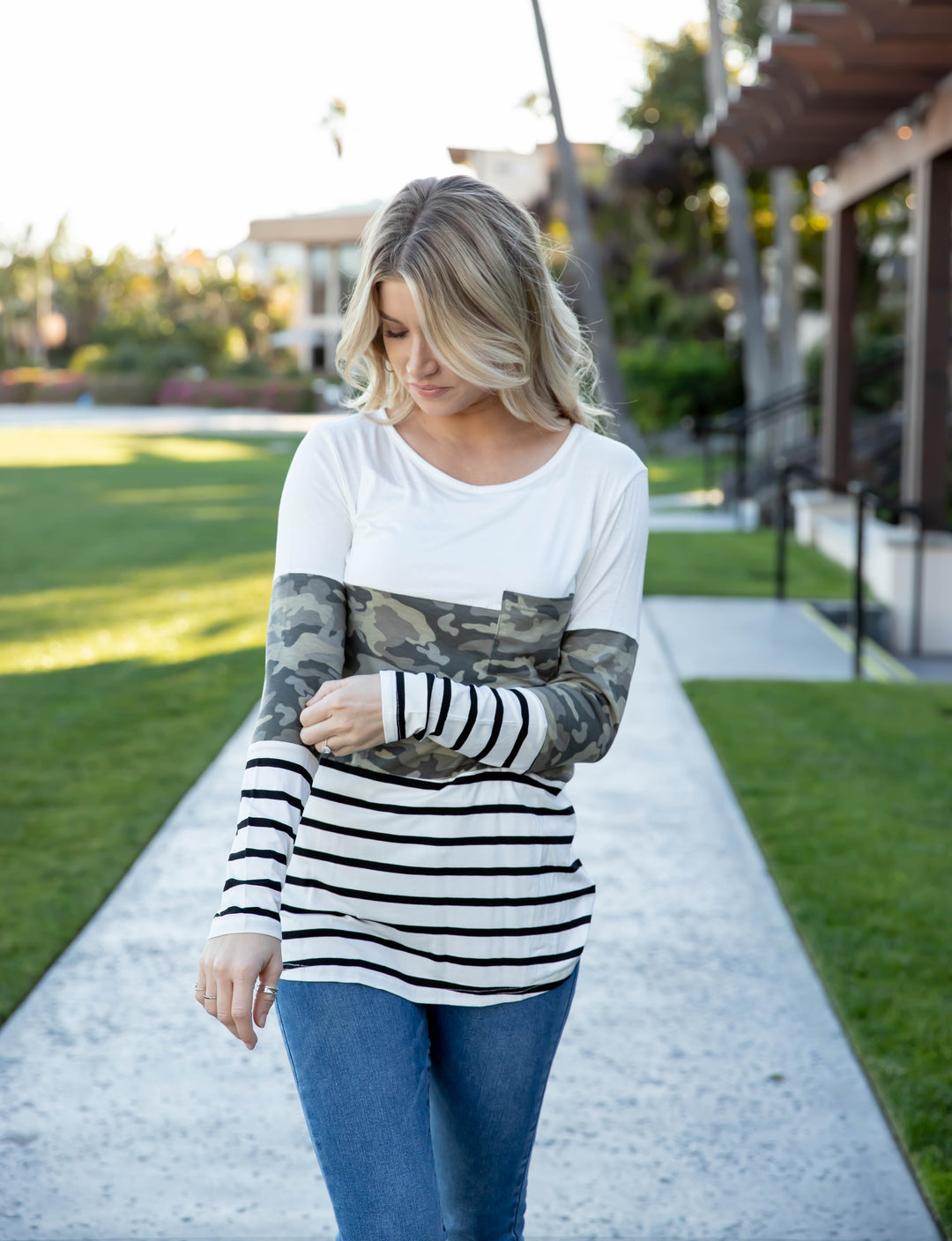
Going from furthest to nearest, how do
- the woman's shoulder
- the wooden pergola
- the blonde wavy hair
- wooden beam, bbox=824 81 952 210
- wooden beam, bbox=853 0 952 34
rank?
wooden beam, bbox=824 81 952 210 → the wooden pergola → wooden beam, bbox=853 0 952 34 → the woman's shoulder → the blonde wavy hair

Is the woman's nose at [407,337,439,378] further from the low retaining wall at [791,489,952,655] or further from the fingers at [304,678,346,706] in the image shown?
the low retaining wall at [791,489,952,655]

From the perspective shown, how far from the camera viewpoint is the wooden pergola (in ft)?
25.8

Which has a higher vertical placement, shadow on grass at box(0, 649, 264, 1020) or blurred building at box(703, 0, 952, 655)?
blurred building at box(703, 0, 952, 655)

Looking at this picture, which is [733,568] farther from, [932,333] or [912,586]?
[932,333]

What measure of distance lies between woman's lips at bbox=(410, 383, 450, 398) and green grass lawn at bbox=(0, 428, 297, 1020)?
2.41m

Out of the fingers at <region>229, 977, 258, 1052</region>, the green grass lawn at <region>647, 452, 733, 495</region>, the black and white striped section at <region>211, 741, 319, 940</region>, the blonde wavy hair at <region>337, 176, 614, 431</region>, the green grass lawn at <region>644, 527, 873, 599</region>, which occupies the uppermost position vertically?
the blonde wavy hair at <region>337, 176, 614, 431</region>

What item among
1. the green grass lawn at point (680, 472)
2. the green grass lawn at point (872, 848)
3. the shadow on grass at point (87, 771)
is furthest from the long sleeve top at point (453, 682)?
the green grass lawn at point (680, 472)

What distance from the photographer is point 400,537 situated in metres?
1.75

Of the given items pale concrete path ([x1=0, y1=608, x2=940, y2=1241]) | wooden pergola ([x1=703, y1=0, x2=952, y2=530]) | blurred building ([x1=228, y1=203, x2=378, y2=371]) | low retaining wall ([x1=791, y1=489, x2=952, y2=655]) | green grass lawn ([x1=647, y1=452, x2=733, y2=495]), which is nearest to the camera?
pale concrete path ([x1=0, y1=608, x2=940, y2=1241])

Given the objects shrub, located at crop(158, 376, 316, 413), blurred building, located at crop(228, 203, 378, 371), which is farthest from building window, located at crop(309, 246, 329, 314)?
shrub, located at crop(158, 376, 316, 413)

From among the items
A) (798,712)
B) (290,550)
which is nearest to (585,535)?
(290,550)

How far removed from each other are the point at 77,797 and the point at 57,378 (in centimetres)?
5431

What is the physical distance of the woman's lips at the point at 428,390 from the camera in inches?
70.3

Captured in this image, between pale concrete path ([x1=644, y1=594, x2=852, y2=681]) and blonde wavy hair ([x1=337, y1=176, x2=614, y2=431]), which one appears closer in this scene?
blonde wavy hair ([x1=337, y1=176, x2=614, y2=431])
